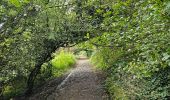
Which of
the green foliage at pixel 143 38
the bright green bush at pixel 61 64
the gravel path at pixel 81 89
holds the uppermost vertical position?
the green foliage at pixel 143 38

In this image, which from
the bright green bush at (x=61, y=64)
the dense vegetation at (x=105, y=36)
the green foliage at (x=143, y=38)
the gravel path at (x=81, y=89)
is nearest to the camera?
the green foliage at (x=143, y=38)

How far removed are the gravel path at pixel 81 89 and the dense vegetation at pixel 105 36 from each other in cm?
58

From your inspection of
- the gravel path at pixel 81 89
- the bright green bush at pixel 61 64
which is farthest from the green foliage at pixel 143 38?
the bright green bush at pixel 61 64

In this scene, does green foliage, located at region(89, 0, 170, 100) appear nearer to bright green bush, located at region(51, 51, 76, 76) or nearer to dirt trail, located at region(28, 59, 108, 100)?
dirt trail, located at region(28, 59, 108, 100)

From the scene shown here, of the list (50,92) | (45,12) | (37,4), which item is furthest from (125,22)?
(50,92)

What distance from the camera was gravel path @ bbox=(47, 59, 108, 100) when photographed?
479 inches

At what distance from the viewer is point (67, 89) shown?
44.7 ft

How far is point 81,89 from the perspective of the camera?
13.5 metres

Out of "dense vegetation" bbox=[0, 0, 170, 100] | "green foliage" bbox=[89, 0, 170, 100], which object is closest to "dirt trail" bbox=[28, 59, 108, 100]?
"dense vegetation" bbox=[0, 0, 170, 100]

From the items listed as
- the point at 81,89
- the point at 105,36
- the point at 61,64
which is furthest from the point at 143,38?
the point at 61,64

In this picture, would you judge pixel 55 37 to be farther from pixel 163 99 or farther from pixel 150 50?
pixel 150 50

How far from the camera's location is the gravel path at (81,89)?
39.9 feet

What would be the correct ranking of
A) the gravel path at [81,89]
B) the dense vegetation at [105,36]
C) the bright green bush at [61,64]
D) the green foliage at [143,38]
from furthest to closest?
the bright green bush at [61,64] < the gravel path at [81,89] < the dense vegetation at [105,36] < the green foliage at [143,38]

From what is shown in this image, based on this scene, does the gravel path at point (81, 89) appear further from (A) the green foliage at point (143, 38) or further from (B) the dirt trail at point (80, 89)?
(A) the green foliage at point (143, 38)
